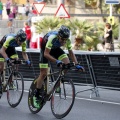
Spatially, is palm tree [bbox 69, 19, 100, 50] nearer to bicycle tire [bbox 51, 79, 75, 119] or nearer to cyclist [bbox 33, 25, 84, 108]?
cyclist [bbox 33, 25, 84, 108]

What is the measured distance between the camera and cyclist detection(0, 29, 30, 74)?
45.5 ft

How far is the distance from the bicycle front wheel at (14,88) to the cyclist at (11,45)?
0.38 m

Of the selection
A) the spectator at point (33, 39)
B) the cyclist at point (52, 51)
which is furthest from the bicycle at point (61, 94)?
the spectator at point (33, 39)

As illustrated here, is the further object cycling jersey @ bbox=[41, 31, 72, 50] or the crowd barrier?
the crowd barrier

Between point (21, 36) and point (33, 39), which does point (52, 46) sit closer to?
point (21, 36)

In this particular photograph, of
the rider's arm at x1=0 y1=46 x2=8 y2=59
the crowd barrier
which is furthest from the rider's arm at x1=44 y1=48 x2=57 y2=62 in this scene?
the crowd barrier

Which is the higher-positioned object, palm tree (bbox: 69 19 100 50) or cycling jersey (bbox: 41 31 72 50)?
cycling jersey (bbox: 41 31 72 50)

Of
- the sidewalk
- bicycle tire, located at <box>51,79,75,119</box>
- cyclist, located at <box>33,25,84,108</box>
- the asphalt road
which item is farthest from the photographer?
the sidewalk

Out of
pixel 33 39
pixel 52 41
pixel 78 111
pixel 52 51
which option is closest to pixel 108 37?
pixel 33 39

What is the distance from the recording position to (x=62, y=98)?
1227 centimetres

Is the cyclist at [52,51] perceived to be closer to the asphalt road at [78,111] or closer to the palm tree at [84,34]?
the asphalt road at [78,111]

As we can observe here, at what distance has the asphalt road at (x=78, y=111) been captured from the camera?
12.6 meters

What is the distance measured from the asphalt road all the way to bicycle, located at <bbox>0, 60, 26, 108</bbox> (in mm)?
168

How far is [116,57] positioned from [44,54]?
357cm
